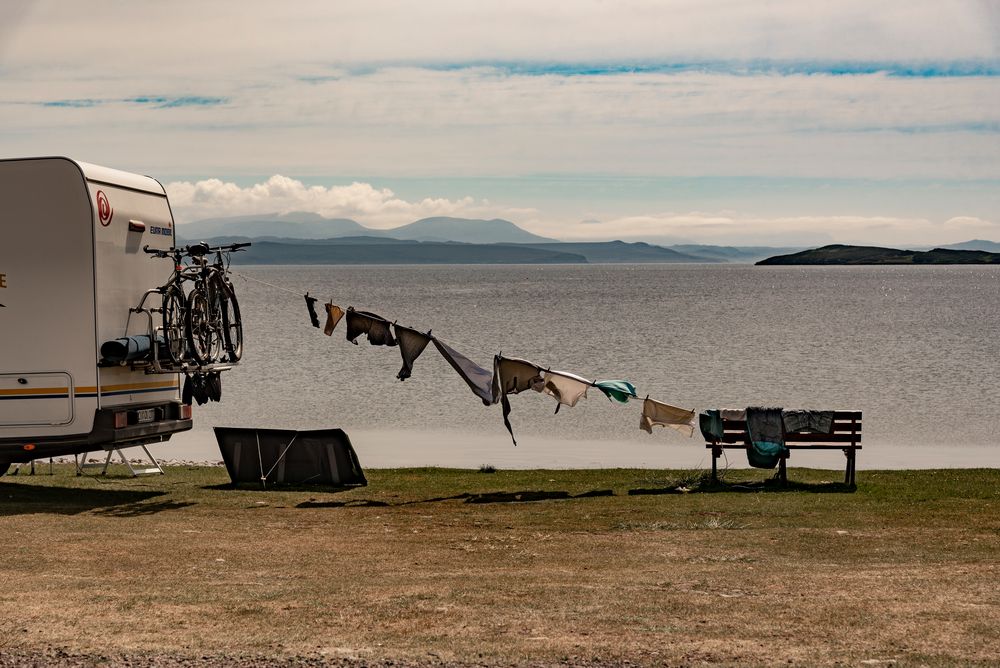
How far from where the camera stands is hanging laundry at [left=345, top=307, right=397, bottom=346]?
55.9 ft

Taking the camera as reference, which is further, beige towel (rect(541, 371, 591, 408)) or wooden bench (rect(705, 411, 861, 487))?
beige towel (rect(541, 371, 591, 408))

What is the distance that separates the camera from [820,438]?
15664 mm

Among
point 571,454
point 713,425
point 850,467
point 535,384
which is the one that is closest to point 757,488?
point 713,425

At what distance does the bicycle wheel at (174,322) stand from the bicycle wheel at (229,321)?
0.55 m

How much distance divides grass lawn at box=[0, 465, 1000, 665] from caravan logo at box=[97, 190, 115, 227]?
3440 mm

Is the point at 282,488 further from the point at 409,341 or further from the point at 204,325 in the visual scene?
the point at 409,341

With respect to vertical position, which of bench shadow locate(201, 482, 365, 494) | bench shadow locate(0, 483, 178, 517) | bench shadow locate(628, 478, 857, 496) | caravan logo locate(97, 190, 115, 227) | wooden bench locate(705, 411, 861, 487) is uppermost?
caravan logo locate(97, 190, 115, 227)

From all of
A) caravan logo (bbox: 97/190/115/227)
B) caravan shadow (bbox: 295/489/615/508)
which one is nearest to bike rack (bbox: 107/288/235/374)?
caravan logo (bbox: 97/190/115/227)

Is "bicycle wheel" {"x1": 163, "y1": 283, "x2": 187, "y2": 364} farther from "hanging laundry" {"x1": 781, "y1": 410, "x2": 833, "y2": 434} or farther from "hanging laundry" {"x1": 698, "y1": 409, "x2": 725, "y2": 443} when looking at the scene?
"hanging laundry" {"x1": 781, "y1": 410, "x2": 833, "y2": 434}

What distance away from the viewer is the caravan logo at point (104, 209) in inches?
559

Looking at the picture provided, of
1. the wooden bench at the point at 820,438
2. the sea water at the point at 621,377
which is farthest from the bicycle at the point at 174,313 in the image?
the wooden bench at the point at 820,438

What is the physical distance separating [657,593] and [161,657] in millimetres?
3704

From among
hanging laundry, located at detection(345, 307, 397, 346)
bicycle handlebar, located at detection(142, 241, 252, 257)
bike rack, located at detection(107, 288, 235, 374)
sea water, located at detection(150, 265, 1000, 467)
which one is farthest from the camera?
sea water, located at detection(150, 265, 1000, 467)

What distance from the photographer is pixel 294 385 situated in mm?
46219
